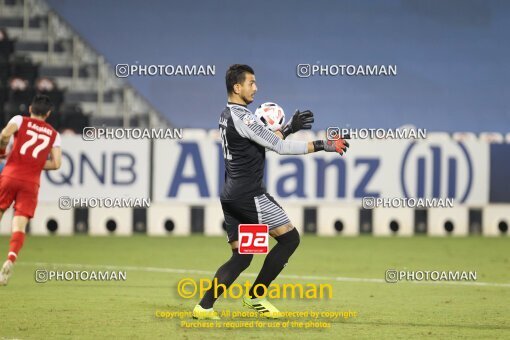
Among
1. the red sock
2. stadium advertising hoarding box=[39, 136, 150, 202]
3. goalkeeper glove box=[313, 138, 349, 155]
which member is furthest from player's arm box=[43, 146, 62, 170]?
stadium advertising hoarding box=[39, 136, 150, 202]

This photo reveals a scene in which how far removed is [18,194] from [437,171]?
11.5 metres

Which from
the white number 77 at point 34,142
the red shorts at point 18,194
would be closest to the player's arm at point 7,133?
the white number 77 at point 34,142

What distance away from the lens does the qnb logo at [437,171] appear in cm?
1991

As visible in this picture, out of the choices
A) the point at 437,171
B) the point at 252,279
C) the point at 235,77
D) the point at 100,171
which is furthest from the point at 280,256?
the point at 437,171

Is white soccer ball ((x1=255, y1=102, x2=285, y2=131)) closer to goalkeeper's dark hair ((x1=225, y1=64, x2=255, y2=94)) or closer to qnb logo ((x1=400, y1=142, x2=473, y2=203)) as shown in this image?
goalkeeper's dark hair ((x1=225, y1=64, x2=255, y2=94))

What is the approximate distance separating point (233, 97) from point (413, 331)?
94.3 inches

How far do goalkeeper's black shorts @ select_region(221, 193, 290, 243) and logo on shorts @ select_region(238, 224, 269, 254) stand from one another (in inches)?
1.9

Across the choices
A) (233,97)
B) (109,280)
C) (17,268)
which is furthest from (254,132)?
(17,268)

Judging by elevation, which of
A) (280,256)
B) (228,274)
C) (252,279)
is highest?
(280,256)

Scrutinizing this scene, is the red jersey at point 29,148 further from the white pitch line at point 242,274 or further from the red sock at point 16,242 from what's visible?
the white pitch line at point 242,274

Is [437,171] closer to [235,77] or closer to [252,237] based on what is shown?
[252,237]

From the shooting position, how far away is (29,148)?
32.7 feet

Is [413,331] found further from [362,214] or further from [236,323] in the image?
[362,214]

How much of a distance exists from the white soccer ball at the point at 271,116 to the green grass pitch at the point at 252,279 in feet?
5.56
